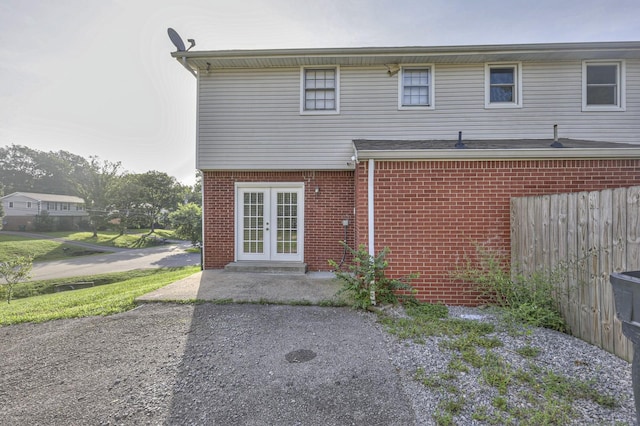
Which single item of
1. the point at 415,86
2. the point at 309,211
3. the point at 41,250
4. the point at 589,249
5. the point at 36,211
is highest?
the point at 415,86

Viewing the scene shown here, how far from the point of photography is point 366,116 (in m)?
7.20

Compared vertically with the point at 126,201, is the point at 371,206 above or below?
below

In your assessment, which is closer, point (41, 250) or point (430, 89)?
point (430, 89)

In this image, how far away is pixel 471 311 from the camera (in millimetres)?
4414

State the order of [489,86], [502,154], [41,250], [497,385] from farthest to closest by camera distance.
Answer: [41,250]
[489,86]
[502,154]
[497,385]

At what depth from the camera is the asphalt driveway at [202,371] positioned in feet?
7.32

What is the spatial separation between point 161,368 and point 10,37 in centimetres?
1077

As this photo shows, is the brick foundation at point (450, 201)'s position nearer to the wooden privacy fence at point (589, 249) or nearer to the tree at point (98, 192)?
the wooden privacy fence at point (589, 249)

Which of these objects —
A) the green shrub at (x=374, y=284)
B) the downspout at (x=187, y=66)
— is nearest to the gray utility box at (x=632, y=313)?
the green shrub at (x=374, y=284)

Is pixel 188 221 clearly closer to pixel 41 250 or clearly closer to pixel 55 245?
pixel 41 250

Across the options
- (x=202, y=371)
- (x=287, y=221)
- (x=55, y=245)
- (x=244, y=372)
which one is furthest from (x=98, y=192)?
(x=244, y=372)

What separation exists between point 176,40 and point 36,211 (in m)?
48.8

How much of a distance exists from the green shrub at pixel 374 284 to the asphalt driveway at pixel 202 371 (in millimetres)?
387

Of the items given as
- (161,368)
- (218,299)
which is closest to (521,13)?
(218,299)
